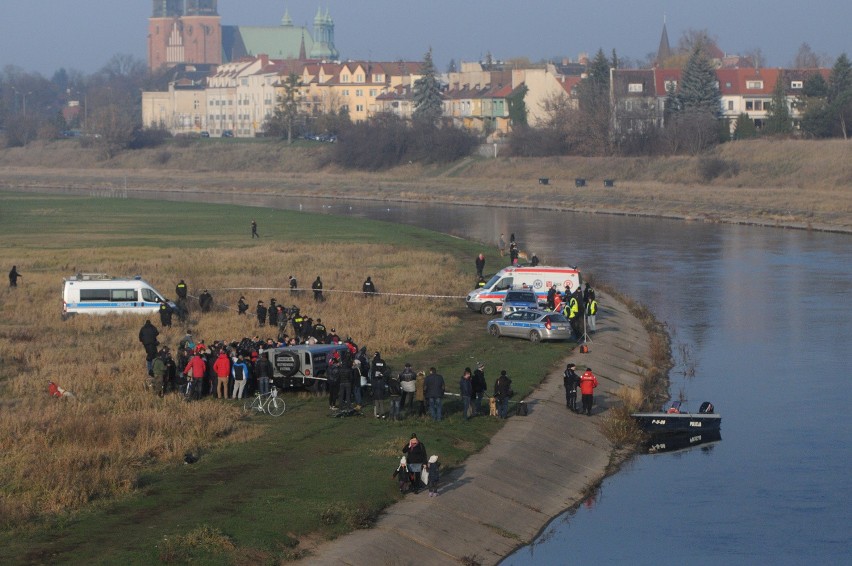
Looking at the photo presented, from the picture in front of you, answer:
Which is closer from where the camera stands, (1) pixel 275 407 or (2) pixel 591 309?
(1) pixel 275 407

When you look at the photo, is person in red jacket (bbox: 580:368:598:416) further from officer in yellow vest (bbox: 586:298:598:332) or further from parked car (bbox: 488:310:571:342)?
officer in yellow vest (bbox: 586:298:598:332)

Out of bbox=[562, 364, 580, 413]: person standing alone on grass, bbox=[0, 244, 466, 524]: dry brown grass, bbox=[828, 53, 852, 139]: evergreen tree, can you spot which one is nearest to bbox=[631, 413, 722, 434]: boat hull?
bbox=[562, 364, 580, 413]: person standing alone on grass

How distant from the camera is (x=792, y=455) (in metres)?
30.9

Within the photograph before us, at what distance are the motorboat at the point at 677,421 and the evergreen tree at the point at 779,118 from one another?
104 metres

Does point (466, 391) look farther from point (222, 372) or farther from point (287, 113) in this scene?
point (287, 113)

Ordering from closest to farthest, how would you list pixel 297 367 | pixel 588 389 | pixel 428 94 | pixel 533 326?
1. pixel 297 367
2. pixel 588 389
3. pixel 533 326
4. pixel 428 94

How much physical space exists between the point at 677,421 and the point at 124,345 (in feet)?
55.6

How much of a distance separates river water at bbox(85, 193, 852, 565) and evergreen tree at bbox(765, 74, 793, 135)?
55.3 metres

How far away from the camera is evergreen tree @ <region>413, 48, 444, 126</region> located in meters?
172

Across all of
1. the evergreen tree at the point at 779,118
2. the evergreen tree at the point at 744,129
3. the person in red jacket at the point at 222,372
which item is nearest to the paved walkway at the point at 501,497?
the person in red jacket at the point at 222,372

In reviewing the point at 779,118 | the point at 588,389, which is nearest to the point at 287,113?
the point at 779,118

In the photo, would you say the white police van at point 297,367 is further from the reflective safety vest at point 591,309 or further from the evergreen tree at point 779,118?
the evergreen tree at point 779,118

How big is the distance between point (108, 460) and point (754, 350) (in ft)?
80.4

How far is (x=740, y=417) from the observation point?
114 ft
